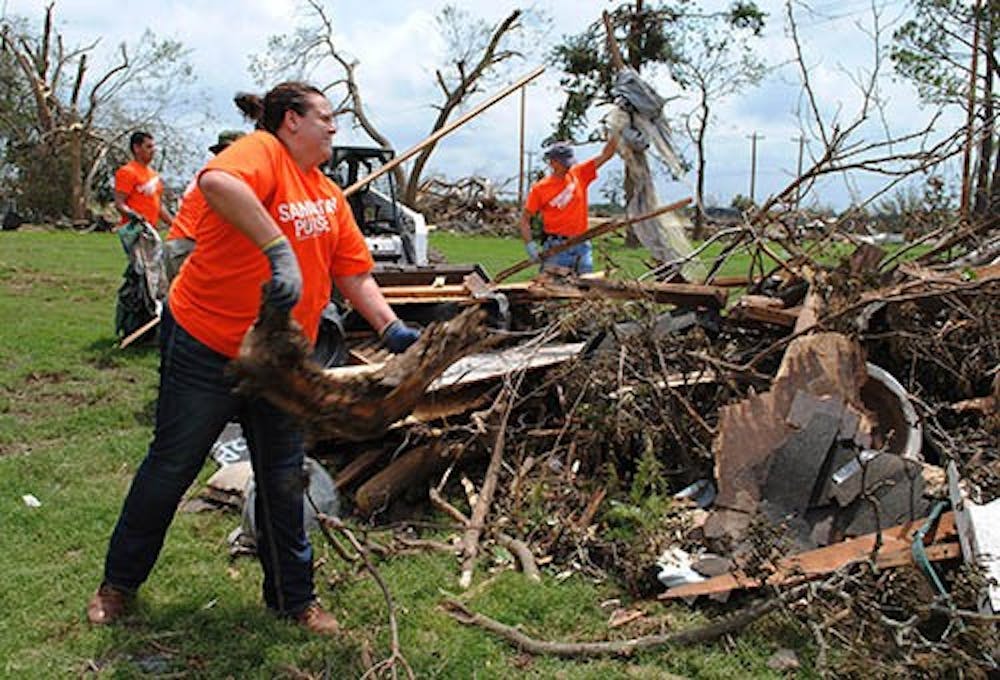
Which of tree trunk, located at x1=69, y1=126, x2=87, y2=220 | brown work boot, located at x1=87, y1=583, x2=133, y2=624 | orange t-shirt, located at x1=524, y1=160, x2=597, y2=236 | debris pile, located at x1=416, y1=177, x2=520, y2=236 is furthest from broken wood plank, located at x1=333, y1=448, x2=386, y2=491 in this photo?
tree trunk, located at x1=69, y1=126, x2=87, y2=220

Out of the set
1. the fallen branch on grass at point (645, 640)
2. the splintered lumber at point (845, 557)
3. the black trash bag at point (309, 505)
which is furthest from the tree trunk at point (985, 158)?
the black trash bag at point (309, 505)

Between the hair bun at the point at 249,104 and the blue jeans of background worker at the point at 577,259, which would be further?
the blue jeans of background worker at the point at 577,259

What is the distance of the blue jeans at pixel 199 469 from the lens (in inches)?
117

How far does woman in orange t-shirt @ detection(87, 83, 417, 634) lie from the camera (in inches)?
111

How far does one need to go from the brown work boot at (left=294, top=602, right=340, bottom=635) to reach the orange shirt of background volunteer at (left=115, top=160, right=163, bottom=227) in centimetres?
538

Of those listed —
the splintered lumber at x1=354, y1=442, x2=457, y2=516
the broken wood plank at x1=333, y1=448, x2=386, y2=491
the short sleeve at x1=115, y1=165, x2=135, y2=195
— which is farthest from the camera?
the short sleeve at x1=115, y1=165, x2=135, y2=195

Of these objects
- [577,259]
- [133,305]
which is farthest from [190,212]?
[133,305]

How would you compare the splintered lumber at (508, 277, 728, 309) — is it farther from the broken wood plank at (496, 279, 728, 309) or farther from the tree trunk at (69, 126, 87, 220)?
the tree trunk at (69, 126, 87, 220)

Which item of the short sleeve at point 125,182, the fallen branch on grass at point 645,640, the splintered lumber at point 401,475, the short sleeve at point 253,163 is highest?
the short sleeve at point 125,182

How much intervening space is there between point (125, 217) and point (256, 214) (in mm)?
5593

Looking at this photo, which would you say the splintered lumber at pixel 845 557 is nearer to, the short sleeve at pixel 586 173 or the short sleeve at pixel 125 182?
the short sleeve at pixel 586 173

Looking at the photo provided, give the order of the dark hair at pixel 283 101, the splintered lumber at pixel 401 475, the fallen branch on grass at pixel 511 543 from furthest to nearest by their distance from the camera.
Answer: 1. the splintered lumber at pixel 401 475
2. the fallen branch on grass at pixel 511 543
3. the dark hair at pixel 283 101

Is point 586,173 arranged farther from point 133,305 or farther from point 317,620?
point 317,620

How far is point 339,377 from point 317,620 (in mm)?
1051
